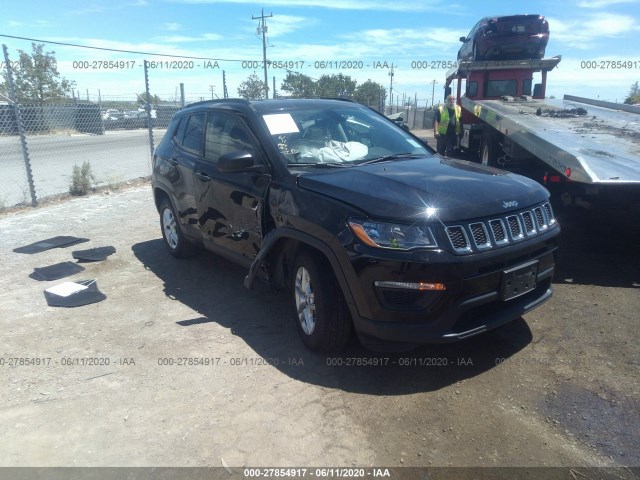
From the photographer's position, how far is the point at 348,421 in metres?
2.97

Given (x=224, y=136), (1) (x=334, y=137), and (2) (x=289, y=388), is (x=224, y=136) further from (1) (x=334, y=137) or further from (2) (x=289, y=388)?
(2) (x=289, y=388)

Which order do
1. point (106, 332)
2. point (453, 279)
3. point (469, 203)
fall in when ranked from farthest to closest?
1. point (106, 332)
2. point (469, 203)
3. point (453, 279)

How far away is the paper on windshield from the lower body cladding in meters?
1.60

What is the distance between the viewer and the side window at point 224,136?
439 centimetres

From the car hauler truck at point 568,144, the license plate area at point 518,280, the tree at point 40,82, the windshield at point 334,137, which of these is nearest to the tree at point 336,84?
the tree at point 40,82

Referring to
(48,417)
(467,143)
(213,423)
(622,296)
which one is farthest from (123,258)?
(467,143)

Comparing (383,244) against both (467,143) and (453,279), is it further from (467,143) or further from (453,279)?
(467,143)

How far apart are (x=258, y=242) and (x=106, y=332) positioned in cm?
151

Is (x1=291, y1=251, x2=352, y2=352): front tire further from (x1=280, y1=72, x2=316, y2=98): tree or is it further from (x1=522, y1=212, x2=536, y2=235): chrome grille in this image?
(x1=280, y1=72, x2=316, y2=98): tree

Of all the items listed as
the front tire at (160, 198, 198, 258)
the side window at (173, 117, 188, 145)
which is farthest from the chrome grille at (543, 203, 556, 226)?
the side window at (173, 117, 188, 145)

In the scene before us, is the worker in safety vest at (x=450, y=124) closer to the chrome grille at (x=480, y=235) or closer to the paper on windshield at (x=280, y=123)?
the paper on windshield at (x=280, y=123)

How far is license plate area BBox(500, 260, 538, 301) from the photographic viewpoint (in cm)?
317

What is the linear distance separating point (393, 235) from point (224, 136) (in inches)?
92.5

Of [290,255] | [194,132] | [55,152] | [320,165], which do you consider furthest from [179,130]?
[55,152]
